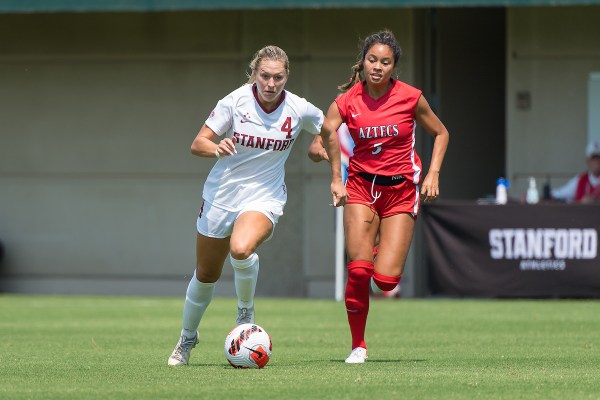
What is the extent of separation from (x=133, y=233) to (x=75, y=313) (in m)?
4.98

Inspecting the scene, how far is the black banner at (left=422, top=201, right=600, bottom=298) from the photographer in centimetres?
1719

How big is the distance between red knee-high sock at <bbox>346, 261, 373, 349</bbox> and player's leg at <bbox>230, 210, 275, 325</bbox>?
0.78 metres

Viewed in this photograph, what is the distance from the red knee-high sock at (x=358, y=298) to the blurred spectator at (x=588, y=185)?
8.56m

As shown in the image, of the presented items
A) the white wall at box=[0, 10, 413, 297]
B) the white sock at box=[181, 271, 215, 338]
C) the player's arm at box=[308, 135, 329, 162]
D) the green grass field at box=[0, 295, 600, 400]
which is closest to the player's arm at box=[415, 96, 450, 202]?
the player's arm at box=[308, 135, 329, 162]

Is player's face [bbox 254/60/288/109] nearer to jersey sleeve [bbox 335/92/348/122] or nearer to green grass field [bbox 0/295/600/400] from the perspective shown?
jersey sleeve [bbox 335/92/348/122]

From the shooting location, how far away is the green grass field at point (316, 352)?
764cm

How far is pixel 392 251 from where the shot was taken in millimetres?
9688

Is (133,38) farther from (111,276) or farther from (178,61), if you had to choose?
(111,276)

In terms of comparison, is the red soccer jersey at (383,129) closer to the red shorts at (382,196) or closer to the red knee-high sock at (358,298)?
the red shorts at (382,196)

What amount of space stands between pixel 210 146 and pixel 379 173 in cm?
148

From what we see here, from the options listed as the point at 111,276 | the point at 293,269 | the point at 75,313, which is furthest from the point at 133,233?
the point at 75,313

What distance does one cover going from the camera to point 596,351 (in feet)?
34.3

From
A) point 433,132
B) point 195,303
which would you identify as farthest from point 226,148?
point 433,132

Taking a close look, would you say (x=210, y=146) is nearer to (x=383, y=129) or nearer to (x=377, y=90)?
(x=383, y=129)
